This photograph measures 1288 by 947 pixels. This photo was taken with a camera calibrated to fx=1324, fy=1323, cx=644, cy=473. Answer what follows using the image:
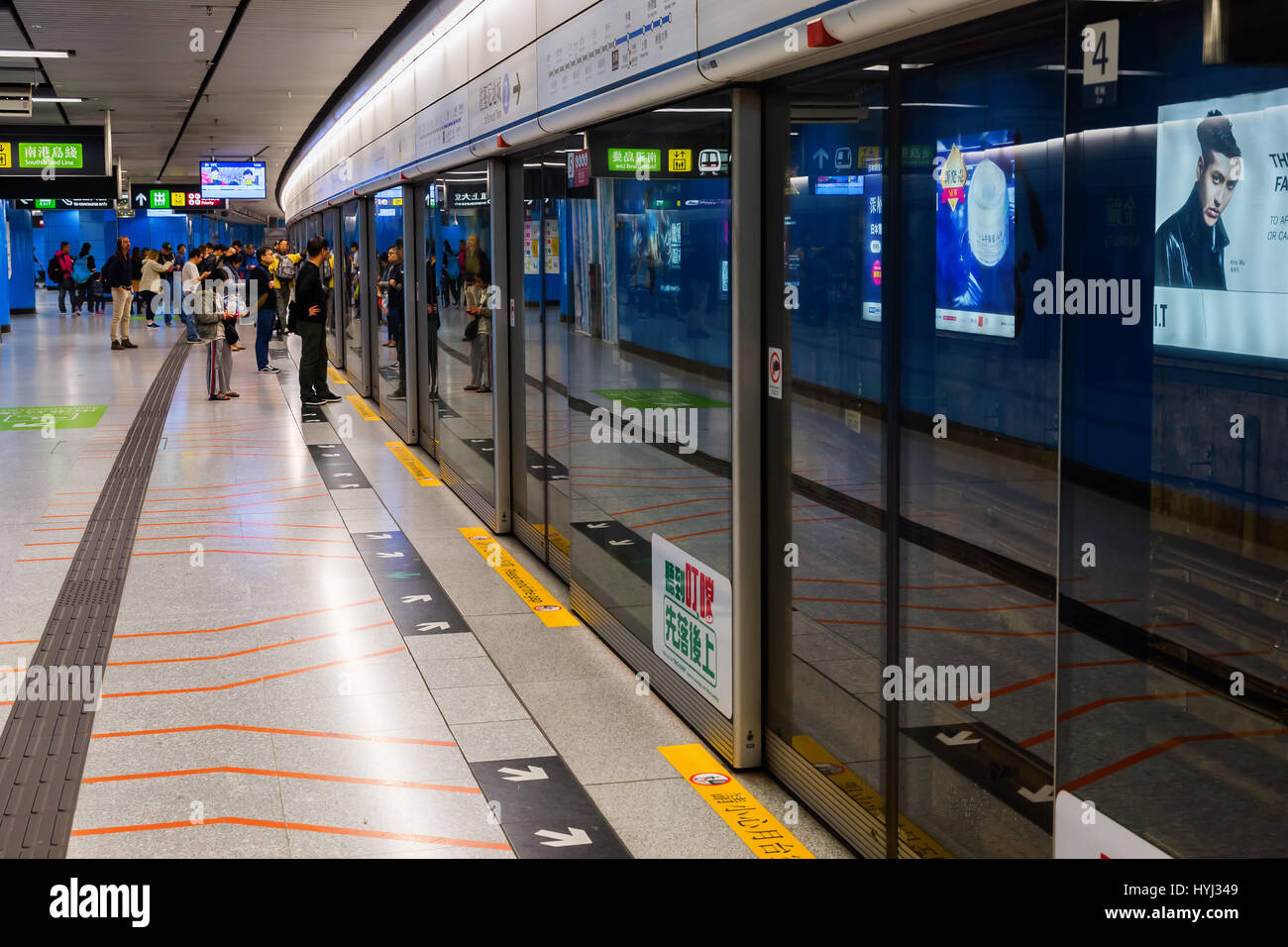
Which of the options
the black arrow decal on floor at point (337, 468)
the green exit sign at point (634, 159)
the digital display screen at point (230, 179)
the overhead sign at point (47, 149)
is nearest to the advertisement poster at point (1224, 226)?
the green exit sign at point (634, 159)

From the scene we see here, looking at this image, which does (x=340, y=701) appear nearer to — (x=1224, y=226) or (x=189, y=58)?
(x=1224, y=226)

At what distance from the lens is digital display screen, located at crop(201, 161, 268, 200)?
25.4 meters

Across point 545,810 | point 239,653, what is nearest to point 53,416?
point 239,653

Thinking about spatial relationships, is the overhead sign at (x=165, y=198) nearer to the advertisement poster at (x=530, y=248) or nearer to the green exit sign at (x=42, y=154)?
the green exit sign at (x=42, y=154)

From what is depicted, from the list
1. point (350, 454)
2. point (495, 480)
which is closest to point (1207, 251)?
point (495, 480)

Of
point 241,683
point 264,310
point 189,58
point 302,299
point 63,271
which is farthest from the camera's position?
point 63,271

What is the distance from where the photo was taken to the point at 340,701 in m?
4.93

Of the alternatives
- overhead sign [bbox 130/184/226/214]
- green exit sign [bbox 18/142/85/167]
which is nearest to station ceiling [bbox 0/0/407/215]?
green exit sign [bbox 18/142/85/167]

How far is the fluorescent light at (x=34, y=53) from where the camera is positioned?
1166 centimetres

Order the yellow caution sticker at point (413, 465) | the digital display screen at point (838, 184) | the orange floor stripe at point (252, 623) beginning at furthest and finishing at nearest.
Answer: the yellow caution sticker at point (413, 465)
the orange floor stripe at point (252, 623)
the digital display screen at point (838, 184)

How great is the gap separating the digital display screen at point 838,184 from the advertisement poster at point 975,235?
405mm

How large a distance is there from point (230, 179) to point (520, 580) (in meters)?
21.2

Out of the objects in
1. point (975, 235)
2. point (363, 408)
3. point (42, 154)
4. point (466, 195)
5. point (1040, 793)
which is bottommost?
point (1040, 793)
